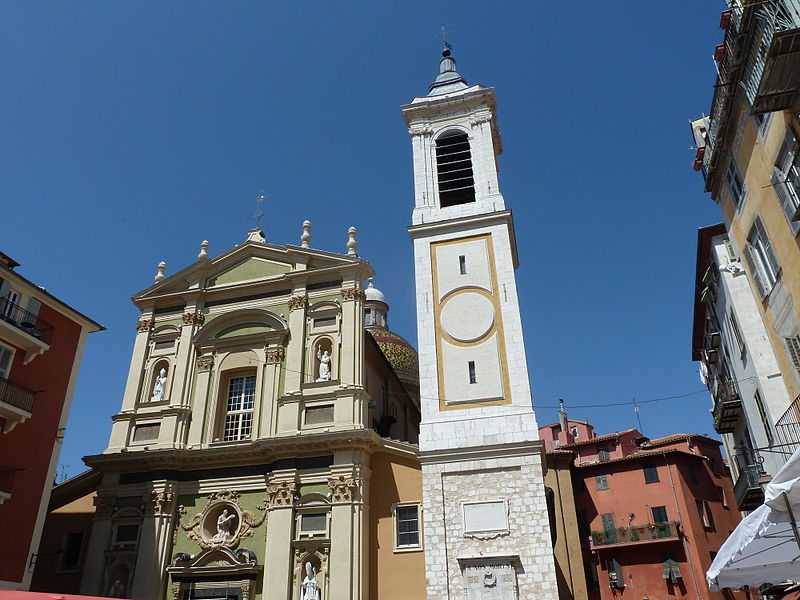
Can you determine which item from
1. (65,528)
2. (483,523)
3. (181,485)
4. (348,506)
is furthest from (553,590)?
(65,528)

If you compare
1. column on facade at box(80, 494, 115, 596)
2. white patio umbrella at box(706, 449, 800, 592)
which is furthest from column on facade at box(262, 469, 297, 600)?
white patio umbrella at box(706, 449, 800, 592)

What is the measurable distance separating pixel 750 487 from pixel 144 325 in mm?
20162

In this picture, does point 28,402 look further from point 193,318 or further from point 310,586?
point 310,586

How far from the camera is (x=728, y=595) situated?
96.7 ft

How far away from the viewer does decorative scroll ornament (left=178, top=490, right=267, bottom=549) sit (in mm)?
19281

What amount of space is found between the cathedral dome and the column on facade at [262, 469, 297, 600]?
1584cm

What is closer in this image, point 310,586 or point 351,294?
point 310,586

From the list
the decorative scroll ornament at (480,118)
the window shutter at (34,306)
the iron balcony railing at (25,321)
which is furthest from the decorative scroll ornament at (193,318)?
the decorative scroll ornament at (480,118)

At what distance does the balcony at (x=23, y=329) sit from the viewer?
17000mm

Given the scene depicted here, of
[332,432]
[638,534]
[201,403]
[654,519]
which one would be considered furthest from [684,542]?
[201,403]

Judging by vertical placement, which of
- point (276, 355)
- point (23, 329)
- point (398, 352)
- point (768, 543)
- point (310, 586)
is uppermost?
point (398, 352)

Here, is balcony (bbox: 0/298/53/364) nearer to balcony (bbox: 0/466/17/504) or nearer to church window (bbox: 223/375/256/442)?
balcony (bbox: 0/466/17/504)

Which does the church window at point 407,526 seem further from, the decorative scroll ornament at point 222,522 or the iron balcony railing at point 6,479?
the iron balcony railing at point 6,479

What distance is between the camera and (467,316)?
2048 cm
